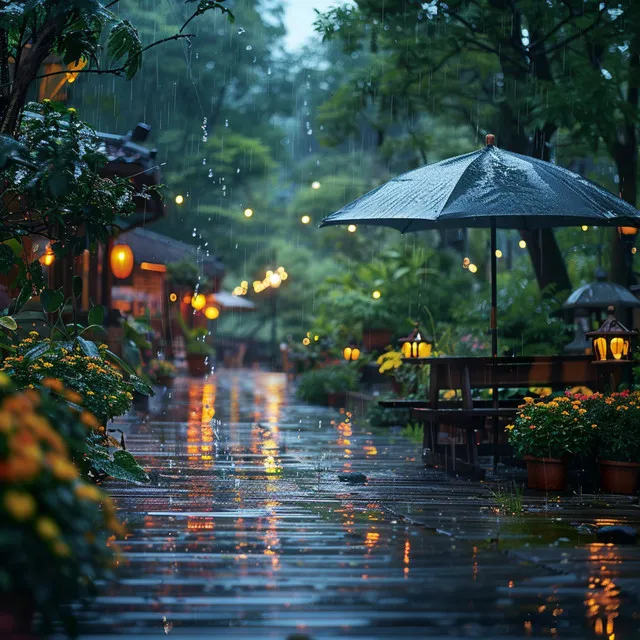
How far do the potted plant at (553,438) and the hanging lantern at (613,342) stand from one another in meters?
1.11

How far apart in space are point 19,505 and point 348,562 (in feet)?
11.4

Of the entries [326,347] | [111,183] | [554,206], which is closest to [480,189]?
[554,206]

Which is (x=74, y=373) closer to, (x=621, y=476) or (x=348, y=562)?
(x=348, y=562)

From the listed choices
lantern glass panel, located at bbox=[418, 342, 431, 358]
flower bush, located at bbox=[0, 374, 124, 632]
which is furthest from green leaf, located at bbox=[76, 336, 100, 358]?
flower bush, located at bbox=[0, 374, 124, 632]

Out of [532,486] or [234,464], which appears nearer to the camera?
[532,486]

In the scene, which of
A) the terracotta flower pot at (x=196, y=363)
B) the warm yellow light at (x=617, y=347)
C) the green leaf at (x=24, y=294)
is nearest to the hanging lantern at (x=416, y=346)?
the warm yellow light at (x=617, y=347)

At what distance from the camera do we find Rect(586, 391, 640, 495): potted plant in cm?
944

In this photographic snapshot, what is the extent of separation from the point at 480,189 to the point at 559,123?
6.35 meters

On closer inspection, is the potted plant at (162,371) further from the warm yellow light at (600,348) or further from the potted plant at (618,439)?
the potted plant at (618,439)

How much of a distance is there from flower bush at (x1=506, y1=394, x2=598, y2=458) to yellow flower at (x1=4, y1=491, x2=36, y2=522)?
707 cm

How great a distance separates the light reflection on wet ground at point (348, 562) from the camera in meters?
4.96

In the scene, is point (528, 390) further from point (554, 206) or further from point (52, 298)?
point (52, 298)

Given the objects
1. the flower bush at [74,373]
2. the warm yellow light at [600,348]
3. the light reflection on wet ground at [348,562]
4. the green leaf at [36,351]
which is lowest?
the light reflection on wet ground at [348,562]

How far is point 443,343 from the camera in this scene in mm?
17844
